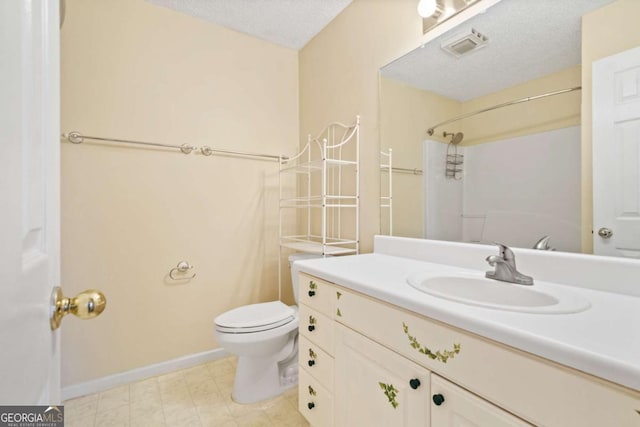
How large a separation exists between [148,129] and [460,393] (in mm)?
2087

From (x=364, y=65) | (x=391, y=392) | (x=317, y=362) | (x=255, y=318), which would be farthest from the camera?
(x=364, y=65)

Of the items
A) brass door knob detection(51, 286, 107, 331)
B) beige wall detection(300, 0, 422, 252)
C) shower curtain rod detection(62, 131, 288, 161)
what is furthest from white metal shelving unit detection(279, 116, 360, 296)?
brass door knob detection(51, 286, 107, 331)

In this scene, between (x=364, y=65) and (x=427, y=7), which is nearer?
(x=427, y=7)

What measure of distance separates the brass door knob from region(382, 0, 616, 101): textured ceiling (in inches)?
56.2

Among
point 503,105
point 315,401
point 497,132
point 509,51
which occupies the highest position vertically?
point 509,51

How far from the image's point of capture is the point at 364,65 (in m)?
1.75

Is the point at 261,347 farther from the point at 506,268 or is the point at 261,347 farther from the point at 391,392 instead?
the point at 506,268

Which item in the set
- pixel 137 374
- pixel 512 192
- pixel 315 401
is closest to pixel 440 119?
Answer: pixel 512 192

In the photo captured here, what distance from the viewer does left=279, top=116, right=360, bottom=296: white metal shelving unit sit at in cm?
178

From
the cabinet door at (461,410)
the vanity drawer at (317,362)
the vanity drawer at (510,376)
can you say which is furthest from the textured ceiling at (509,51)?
the vanity drawer at (317,362)

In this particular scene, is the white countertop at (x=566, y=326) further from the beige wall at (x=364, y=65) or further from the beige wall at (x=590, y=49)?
the beige wall at (x=364, y=65)

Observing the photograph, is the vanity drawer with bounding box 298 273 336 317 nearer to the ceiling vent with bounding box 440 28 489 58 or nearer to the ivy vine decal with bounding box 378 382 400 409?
the ivy vine decal with bounding box 378 382 400 409

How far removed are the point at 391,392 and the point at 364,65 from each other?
67.4 inches

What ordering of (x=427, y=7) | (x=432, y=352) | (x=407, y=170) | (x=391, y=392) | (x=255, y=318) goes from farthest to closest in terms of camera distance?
(x=255, y=318) < (x=407, y=170) < (x=427, y=7) < (x=391, y=392) < (x=432, y=352)
